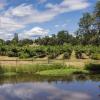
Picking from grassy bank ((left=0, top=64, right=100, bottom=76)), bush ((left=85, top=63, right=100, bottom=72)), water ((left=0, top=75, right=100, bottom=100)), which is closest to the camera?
water ((left=0, top=75, right=100, bottom=100))

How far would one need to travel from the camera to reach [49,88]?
25359mm

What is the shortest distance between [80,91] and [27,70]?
42.7 ft

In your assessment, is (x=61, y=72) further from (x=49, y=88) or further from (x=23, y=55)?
(x=23, y=55)

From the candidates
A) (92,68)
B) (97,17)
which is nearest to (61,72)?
(92,68)

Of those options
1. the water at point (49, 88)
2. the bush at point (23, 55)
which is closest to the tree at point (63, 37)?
the bush at point (23, 55)

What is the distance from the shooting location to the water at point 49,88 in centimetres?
2109

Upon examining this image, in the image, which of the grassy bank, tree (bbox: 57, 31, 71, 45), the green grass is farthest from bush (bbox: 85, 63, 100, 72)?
tree (bbox: 57, 31, 71, 45)

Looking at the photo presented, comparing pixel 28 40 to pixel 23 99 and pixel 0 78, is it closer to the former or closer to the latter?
pixel 0 78

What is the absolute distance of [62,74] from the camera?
34.3m

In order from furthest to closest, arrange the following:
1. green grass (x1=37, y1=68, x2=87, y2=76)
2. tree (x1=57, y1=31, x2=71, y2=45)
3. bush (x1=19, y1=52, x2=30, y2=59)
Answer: tree (x1=57, y1=31, x2=71, y2=45) → bush (x1=19, y1=52, x2=30, y2=59) → green grass (x1=37, y1=68, x2=87, y2=76)

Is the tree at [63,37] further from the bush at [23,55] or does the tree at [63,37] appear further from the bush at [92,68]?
the bush at [92,68]

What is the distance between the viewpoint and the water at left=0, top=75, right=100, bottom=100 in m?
21.1

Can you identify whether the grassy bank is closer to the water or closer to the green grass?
the green grass

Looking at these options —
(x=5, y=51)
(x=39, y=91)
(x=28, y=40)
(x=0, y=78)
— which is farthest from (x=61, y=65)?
(x=28, y=40)
